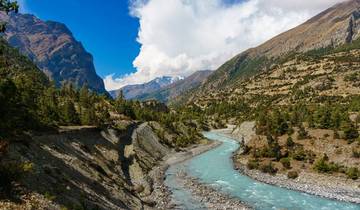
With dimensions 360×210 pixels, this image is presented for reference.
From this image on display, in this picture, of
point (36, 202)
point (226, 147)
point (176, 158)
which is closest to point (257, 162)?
point (176, 158)

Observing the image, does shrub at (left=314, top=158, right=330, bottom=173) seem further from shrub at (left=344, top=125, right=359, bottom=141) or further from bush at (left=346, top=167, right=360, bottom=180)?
shrub at (left=344, top=125, right=359, bottom=141)

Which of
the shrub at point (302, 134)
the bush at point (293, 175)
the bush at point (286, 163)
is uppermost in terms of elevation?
the shrub at point (302, 134)

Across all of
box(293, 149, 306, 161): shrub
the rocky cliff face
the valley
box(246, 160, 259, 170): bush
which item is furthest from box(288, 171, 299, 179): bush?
the rocky cliff face

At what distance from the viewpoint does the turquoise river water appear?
63.1 metres

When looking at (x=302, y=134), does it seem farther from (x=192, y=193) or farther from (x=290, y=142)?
(x=192, y=193)

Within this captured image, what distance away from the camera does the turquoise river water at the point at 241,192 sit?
207ft

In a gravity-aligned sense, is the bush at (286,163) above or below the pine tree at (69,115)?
below

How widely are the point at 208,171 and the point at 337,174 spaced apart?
30835 millimetres

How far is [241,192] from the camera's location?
72.6 meters

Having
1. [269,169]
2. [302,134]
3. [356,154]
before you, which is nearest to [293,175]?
[269,169]

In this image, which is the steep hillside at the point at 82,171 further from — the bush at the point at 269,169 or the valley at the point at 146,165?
the bush at the point at 269,169

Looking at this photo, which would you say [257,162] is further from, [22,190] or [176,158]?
[22,190]

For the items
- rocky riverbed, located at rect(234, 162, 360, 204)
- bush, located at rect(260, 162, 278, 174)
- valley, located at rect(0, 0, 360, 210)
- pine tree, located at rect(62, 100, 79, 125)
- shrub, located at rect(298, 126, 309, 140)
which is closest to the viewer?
valley, located at rect(0, 0, 360, 210)


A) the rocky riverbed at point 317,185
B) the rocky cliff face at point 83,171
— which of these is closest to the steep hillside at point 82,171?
the rocky cliff face at point 83,171
